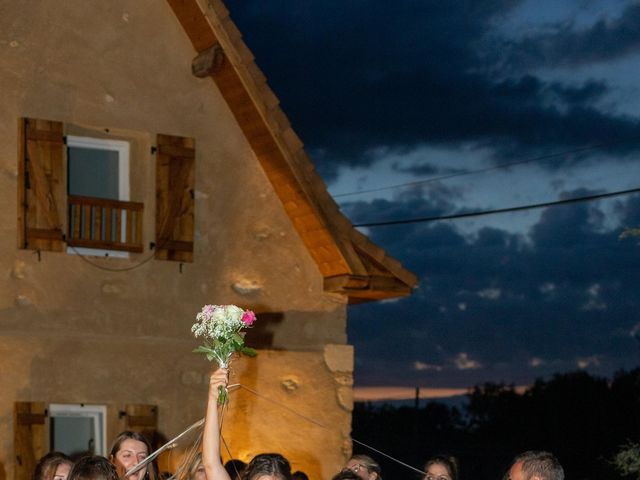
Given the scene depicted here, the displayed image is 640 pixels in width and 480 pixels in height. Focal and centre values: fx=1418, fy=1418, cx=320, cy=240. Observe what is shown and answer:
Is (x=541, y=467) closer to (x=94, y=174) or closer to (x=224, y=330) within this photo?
(x=224, y=330)

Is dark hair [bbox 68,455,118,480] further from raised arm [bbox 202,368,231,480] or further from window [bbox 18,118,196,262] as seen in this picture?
window [bbox 18,118,196,262]

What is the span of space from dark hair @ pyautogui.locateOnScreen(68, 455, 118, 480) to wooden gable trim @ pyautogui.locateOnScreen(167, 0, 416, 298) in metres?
6.69

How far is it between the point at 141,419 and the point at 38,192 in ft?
7.21

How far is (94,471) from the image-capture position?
21.6 ft

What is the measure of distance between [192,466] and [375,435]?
24729 mm

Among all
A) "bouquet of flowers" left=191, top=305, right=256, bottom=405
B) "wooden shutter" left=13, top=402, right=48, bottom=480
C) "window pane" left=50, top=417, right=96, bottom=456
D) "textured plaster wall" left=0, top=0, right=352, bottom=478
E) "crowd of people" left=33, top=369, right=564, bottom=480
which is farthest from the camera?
"window pane" left=50, top=417, right=96, bottom=456

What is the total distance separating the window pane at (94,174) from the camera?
513 inches

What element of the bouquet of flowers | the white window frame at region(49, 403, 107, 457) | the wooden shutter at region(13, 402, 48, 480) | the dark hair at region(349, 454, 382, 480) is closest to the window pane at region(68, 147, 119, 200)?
the white window frame at region(49, 403, 107, 457)

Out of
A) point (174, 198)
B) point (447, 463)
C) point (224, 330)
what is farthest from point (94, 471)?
point (174, 198)

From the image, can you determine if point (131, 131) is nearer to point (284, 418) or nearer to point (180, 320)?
point (180, 320)

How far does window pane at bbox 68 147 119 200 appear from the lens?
1302 cm

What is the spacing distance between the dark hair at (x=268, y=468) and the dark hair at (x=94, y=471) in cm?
64

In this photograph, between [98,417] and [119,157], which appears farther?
[119,157]

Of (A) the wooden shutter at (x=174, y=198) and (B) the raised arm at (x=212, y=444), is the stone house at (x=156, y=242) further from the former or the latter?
(B) the raised arm at (x=212, y=444)
